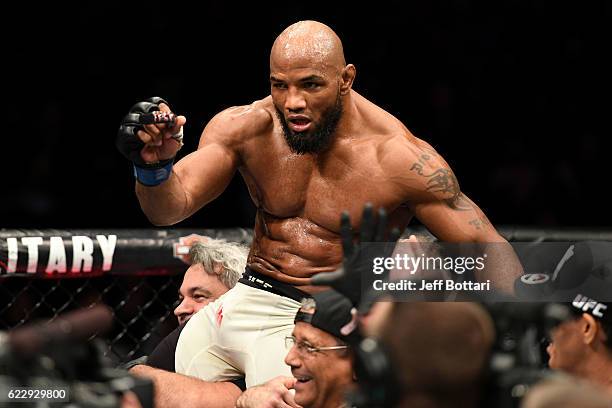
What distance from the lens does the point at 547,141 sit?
5406 mm

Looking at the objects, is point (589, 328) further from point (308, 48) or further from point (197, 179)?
point (197, 179)

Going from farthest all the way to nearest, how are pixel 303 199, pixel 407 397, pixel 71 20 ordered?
pixel 71 20
pixel 303 199
pixel 407 397

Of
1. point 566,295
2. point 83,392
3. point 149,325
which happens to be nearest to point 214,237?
point 149,325

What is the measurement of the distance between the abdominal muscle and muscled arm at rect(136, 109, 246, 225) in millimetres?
198

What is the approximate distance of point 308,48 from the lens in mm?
3045

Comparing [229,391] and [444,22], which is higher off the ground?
[444,22]

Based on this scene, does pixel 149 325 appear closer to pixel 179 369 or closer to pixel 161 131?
pixel 179 369

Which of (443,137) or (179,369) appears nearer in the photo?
(179,369)

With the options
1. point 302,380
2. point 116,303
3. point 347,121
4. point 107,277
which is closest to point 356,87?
point 107,277

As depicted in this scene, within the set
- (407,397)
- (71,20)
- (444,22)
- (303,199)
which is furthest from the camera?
(444,22)

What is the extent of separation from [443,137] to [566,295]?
2710mm

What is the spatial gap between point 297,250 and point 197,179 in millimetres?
355

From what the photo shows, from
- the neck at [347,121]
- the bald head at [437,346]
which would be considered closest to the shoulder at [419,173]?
the neck at [347,121]

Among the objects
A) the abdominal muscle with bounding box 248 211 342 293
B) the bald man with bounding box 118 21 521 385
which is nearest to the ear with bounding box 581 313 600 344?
the bald man with bounding box 118 21 521 385
